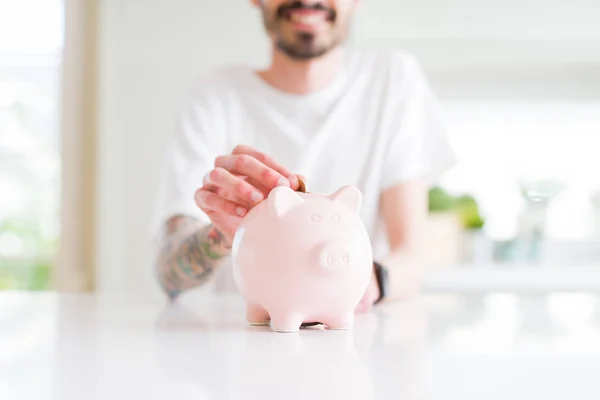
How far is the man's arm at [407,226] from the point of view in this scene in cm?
130

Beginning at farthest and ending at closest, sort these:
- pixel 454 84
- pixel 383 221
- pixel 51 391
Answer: pixel 454 84 → pixel 383 221 → pixel 51 391

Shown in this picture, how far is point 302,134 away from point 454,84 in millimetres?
1590

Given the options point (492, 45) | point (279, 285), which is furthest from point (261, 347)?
point (492, 45)

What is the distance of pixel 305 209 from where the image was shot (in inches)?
Result: 27.0

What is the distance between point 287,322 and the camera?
70 centimetres

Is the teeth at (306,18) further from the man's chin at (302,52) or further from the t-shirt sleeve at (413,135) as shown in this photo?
the t-shirt sleeve at (413,135)

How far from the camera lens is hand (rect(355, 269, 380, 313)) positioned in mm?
930

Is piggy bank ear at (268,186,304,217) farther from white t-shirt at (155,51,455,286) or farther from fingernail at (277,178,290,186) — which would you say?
white t-shirt at (155,51,455,286)

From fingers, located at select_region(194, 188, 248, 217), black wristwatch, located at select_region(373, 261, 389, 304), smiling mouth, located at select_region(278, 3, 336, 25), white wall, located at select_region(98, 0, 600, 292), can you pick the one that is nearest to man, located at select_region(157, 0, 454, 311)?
smiling mouth, located at select_region(278, 3, 336, 25)

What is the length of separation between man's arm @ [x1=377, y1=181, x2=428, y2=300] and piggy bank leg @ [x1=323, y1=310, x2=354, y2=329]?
53 cm

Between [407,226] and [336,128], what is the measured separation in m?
0.29

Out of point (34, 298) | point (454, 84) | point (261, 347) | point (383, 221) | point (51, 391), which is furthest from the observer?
point (454, 84)

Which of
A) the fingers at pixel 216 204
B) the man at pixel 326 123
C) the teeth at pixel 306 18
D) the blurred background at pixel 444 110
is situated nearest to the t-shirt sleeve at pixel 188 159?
the man at pixel 326 123

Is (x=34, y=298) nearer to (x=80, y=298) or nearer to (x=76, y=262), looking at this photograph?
(x=80, y=298)
